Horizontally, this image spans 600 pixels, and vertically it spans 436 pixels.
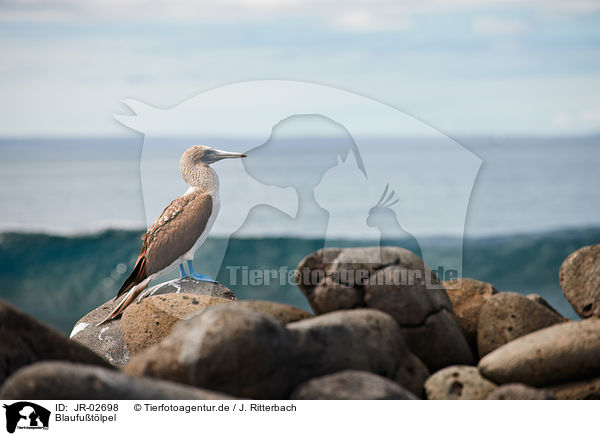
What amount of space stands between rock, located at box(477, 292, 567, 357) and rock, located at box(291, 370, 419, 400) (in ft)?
3.20

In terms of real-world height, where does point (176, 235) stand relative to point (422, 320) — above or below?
above

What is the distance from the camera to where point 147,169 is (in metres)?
4.24

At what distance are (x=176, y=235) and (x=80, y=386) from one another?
1.86 metres

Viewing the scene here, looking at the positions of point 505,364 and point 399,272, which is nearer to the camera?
point 505,364

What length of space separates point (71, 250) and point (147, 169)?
5876mm

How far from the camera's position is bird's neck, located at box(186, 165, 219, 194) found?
4.05m

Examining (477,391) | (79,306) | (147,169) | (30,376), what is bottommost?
(79,306)

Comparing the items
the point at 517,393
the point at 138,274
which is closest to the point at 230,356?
the point at 517,393

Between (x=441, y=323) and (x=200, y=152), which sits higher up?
(x=200, y=152)

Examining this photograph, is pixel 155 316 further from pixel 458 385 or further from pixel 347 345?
pixel 458 385

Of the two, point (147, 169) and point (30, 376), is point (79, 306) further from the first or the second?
point (30, 376)
